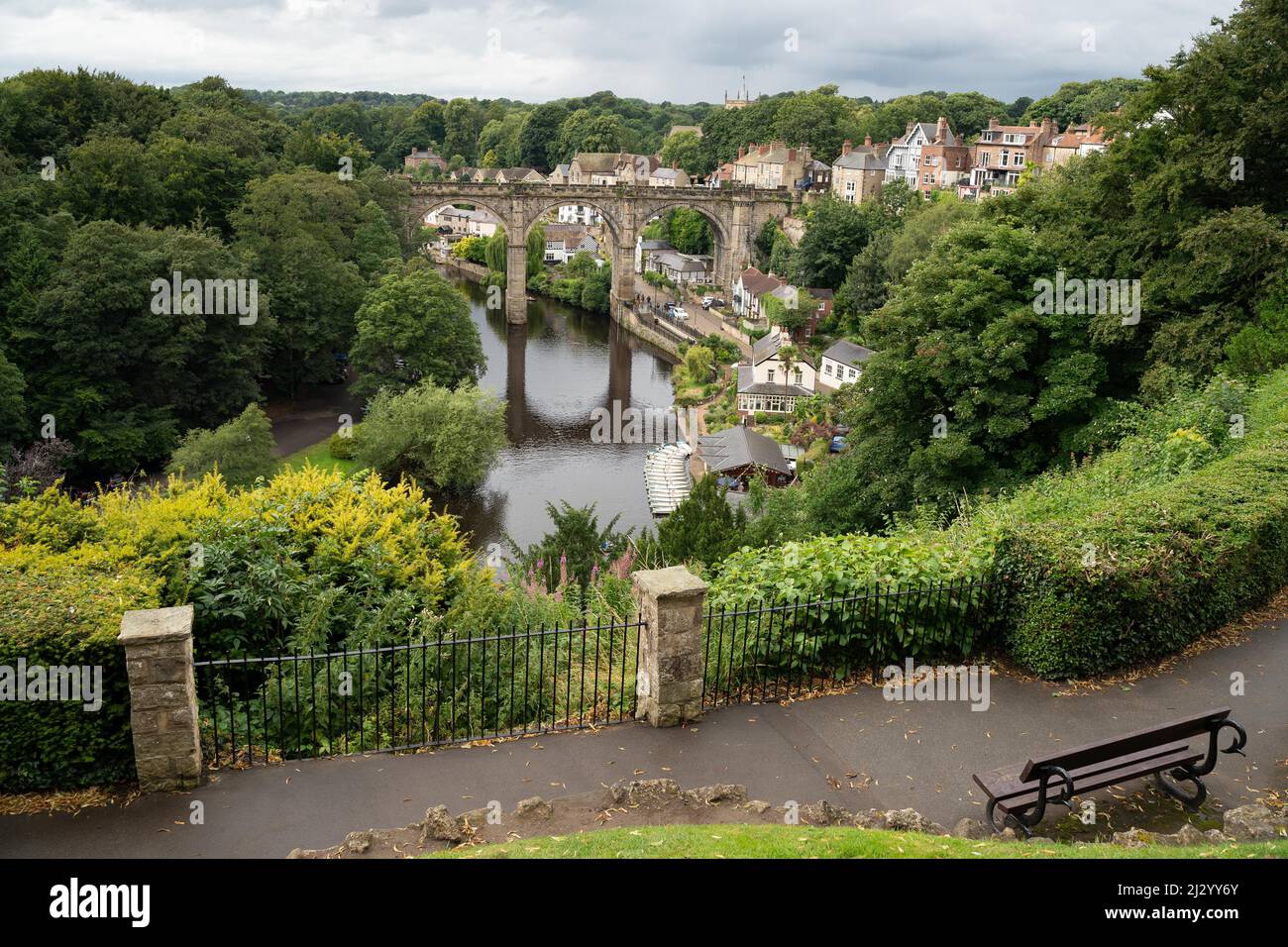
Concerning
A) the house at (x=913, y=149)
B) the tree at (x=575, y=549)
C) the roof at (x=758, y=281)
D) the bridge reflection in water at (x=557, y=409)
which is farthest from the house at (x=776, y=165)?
the tree at (x=575, y=549)

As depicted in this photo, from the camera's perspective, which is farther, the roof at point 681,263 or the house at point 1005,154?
the roof at point 681,263

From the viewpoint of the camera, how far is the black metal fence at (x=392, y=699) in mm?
8070

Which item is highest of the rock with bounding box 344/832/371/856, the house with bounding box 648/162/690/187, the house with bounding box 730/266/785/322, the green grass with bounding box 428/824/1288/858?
the house with bounding box 648/162/690/187

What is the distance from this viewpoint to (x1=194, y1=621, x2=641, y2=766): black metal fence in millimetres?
8070

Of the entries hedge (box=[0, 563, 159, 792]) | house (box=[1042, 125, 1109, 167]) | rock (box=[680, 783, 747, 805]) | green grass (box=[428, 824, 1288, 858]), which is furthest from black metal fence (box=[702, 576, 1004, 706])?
house (box=[1042, 125, 1109, 167])

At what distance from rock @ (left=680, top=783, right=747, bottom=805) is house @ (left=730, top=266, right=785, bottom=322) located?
57126 mm

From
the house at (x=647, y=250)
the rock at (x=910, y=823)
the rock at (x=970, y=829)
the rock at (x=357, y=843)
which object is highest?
the house at (x=647, y=250)

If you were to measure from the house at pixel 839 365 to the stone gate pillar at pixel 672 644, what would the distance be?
3737cm

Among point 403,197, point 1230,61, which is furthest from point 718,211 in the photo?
point 1230,61

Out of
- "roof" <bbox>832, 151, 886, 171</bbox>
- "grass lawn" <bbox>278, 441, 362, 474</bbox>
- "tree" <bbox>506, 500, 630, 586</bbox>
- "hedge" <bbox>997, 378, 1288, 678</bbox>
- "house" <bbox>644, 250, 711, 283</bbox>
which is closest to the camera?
"hedge" <bbox>997, 378, 1288, 678</bbox>

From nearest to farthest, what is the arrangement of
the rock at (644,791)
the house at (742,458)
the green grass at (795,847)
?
the green grass at (795,847)
the rock at (644,791)
the house at (742,458)

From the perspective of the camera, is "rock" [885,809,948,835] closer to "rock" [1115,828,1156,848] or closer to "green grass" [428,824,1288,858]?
"green grass" [428,824,1288,858]

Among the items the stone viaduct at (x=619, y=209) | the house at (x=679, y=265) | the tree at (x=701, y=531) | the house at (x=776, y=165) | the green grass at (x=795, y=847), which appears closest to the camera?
the green grass at (x=795, y=847)

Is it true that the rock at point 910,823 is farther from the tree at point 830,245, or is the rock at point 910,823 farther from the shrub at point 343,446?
the tree at point 830,245
